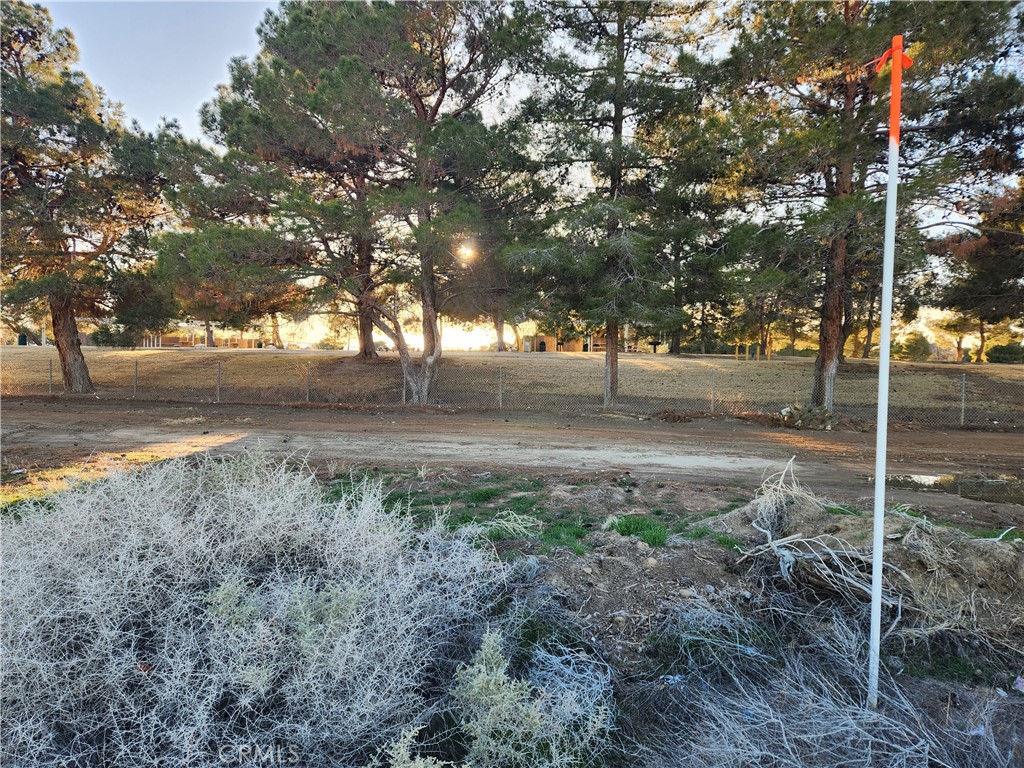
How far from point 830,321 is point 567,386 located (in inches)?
328

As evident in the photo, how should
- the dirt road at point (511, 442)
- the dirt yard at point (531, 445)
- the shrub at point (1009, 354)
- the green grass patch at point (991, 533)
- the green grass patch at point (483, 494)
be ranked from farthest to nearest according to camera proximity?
1. the shrub at point (1009, 354)
2. the dirt road at point (511, 442)
3. the dirt yard at point (531, 445)
4. the green grass patch at point (483, 494)
5. the green grass patch at point (991, 533)

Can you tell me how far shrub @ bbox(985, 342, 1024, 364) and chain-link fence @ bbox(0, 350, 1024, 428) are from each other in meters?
8.96

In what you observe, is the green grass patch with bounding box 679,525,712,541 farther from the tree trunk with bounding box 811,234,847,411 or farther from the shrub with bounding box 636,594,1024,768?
the tree trunk with bounding box 811,234,847,411

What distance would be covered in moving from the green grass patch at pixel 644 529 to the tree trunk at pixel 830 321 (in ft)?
33.1

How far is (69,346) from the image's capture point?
58.4 ft

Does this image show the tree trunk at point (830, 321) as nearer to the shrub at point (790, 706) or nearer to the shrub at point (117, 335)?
the shrub at point (790, 706)

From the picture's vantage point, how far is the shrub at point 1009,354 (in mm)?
29250

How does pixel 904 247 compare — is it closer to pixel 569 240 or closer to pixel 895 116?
pixel 569 240

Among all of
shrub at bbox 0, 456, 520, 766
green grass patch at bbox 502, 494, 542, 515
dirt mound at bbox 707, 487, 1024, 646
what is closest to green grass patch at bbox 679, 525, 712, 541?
dirt mound at bbox 707, 487, 1024, 646

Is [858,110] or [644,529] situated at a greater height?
[858,110]

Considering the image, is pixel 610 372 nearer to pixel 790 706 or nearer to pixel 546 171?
pixel 546 171

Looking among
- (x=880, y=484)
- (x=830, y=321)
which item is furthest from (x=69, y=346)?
(x=830, y=321)

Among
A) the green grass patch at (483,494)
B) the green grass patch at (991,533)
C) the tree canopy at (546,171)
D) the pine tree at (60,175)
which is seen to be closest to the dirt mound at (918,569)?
the green grass patch at (991,533)

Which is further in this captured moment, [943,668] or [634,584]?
[634,584]
